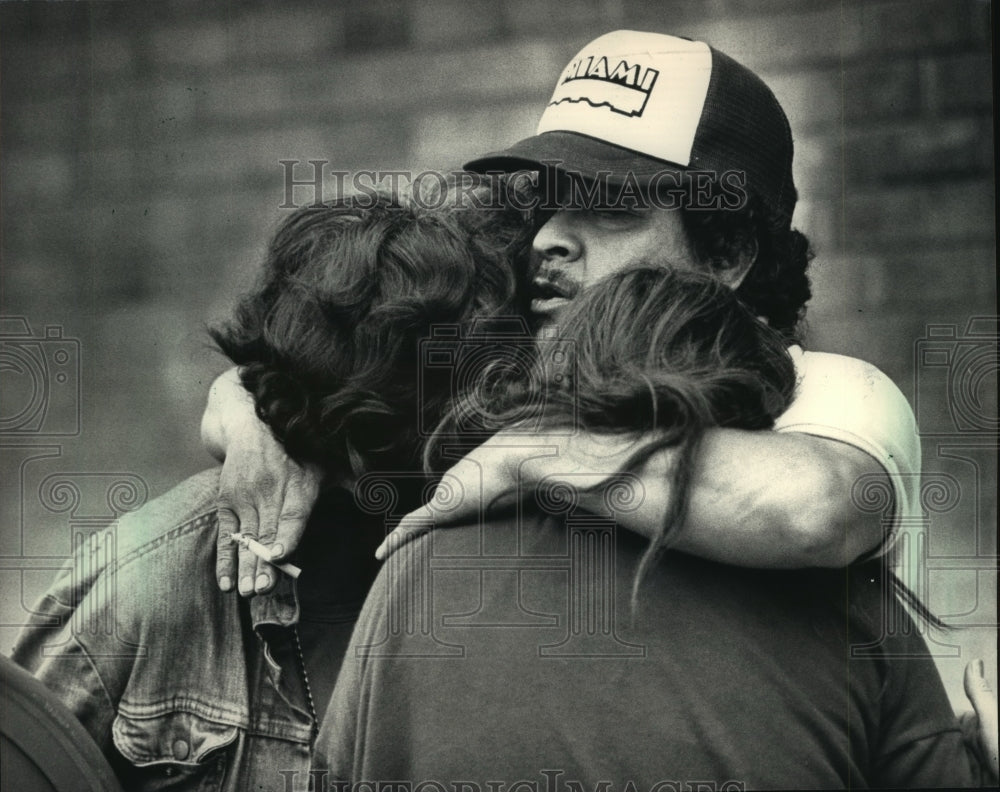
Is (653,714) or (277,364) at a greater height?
(277,364)

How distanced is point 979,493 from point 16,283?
295 cm

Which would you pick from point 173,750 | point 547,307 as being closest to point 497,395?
point 547,307

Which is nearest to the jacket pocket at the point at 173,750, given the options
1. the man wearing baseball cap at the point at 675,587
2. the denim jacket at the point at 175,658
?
the denim jacket at the point at 175,658

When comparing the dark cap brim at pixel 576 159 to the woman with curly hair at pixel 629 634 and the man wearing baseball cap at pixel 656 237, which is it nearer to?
the man wearing baseball cap at pixel 656 237

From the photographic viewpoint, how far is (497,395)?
11.7ft

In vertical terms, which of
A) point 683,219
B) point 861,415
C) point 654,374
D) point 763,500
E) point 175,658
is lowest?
point 175,658

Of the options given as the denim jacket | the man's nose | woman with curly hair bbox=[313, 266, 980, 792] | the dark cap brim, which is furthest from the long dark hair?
the denim jacket

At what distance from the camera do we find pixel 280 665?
3561mm

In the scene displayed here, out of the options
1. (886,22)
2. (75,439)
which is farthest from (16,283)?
(886,22)

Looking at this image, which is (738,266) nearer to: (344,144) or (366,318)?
(366,318)

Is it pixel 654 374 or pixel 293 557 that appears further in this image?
pixel 293 557

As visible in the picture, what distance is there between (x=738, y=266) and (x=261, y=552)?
161 centimetres

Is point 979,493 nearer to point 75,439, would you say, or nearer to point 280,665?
point 280,665

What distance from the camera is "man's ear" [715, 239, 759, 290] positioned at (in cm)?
360
